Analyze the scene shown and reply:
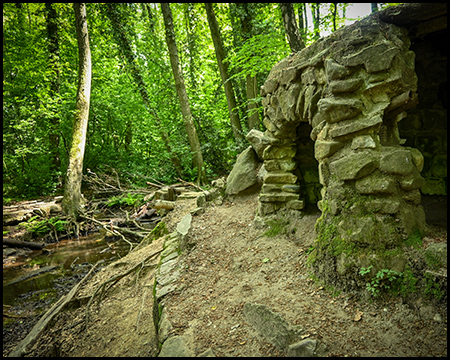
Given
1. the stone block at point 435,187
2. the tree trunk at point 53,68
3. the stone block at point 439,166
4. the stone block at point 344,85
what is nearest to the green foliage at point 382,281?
the stone block at point 344,85

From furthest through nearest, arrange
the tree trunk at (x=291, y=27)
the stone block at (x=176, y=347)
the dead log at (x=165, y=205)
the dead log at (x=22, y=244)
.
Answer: the dead log at (x=165, y=205)
the dead log at (x=22, y=244)
the tree trunk at (x=291, y=27)
the stone block at (x=176, y=347)

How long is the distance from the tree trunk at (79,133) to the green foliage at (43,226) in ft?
1.76

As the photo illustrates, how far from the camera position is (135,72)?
13.7 m

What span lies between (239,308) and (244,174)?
13.7 feet

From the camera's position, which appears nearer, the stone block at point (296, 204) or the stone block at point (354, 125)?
the stone block at point (354, 125)

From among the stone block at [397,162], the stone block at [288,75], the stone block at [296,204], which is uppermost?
the stone block at [288,75]

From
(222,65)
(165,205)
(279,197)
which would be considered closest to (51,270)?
(165,205)

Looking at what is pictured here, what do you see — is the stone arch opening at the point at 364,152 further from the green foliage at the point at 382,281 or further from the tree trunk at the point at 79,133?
the tree trunk at the point at 79,133

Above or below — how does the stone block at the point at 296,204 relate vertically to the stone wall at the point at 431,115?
below

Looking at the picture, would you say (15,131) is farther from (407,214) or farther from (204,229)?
(407,214)

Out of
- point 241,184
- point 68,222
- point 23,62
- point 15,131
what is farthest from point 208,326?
point 15,131

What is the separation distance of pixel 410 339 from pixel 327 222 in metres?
1.38

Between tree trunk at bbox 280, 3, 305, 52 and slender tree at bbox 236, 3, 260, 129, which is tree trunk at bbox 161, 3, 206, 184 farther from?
tree trunk at bbox 280, 3, 305, 52

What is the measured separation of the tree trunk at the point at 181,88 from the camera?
1073 centimetres
